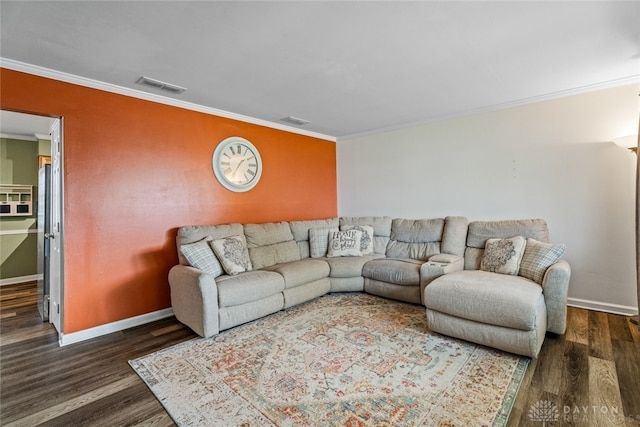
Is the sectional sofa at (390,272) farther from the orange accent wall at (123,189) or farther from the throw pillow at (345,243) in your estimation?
the orange accent wall at (123,189)

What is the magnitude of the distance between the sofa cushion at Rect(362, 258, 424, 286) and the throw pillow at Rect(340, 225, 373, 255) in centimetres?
39

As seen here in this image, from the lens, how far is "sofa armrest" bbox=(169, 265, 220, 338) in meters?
2.58

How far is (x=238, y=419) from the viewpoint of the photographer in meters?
1.64

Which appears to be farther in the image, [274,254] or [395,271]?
[274,254]

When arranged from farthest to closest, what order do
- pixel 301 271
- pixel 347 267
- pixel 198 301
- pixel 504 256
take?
1. pixel 347 267
2. pixel 301 271
3. pixel 504 256
4. pixel 198 301

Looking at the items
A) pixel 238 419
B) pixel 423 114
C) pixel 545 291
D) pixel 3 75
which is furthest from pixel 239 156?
pixel 545 291

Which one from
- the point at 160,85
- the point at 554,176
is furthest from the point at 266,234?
the point at 554,176

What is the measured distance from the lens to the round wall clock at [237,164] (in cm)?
372

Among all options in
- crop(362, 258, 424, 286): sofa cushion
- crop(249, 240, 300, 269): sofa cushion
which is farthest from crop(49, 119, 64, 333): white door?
crop(362, 258, 424, 286): sofa cushion

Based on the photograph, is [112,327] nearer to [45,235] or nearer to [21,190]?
[45,235]

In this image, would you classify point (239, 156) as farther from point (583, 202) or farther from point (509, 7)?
point (583, 202)

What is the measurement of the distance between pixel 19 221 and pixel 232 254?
4219 millimetres

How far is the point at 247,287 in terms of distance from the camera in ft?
9.28

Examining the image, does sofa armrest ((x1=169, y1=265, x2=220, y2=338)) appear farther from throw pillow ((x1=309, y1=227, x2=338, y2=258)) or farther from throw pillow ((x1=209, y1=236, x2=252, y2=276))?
throw pillow ((x1=309, y1=227, x2=338, y2=258))
